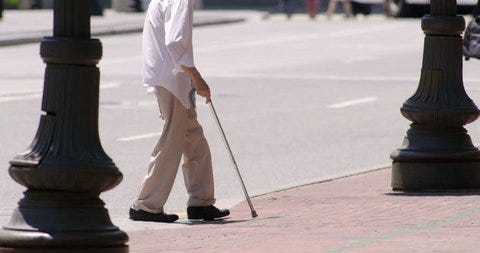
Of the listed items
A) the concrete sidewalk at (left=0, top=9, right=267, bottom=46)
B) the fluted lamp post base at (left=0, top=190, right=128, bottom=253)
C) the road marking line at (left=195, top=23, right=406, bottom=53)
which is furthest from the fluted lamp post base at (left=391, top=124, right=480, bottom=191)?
the concrete sidewalk at (left=0, top=9, right=267, bottom=46)

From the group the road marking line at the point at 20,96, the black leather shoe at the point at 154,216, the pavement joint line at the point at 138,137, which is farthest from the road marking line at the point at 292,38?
the black leather shoe at the point at 154,216

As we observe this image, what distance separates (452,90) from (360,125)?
21.1 ft

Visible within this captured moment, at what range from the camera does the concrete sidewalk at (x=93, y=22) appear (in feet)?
111

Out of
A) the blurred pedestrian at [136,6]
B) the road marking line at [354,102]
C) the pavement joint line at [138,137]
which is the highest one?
the pavement joint line at [138,137]

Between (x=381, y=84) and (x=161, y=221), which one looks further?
(x=381, y=84)

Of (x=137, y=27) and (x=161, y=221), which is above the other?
(x=161, y=221)

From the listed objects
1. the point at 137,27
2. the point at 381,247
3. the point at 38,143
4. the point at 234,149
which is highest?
the point at 38,143

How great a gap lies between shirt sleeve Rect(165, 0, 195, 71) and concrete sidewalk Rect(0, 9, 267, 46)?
2243cm

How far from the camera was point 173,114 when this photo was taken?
33.3 ft

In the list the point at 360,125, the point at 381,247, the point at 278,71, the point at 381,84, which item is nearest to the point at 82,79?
the point at 381,247

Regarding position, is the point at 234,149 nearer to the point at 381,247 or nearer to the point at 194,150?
the point at 194,150

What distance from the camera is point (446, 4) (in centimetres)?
1176

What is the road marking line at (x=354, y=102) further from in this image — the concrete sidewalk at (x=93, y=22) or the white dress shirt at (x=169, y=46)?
the concrete sidewalk at (x=93, y=22)

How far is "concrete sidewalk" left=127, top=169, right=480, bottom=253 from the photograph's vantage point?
892cm
